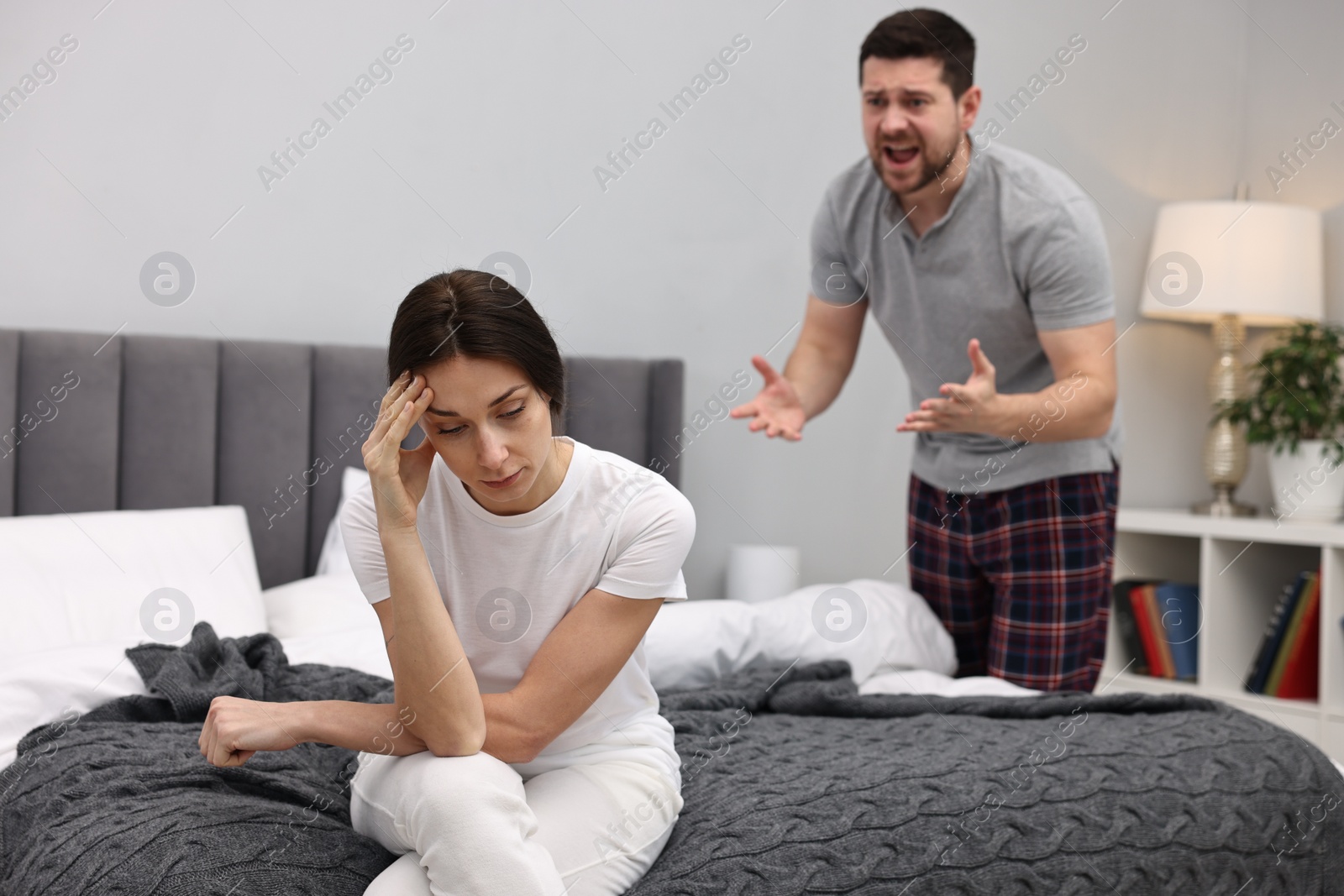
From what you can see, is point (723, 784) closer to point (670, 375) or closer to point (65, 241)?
point (670, 375)

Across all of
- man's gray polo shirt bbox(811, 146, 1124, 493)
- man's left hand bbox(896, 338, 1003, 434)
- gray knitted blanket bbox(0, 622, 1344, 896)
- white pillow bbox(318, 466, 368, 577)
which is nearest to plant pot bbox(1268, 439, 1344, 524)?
man's gray polo shirt bbox(811, 146, 1124, 493)

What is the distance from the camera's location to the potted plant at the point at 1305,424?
10.1 feet

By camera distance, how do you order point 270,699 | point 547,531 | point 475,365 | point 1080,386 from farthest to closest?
point 1080,386 < point 270,699 < point 547,531 < point 475,365

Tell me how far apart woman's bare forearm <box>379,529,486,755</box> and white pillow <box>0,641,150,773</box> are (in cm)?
65

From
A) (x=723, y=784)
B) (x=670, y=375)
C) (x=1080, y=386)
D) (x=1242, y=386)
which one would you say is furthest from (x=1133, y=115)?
(x=723, y=784)

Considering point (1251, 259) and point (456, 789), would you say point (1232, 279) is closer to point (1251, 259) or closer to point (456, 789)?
point (1251, 259)

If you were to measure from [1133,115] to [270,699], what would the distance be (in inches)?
127

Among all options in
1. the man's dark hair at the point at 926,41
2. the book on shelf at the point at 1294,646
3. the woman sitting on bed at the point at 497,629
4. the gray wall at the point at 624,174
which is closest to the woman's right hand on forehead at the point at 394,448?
the woman sitting on bed at the point at 497,629

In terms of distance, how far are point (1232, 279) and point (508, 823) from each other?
3.00 metres

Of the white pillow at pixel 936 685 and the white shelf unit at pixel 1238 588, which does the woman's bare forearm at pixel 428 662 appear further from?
the white shelf unit at pixel 1238 588

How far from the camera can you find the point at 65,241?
7.53 ft

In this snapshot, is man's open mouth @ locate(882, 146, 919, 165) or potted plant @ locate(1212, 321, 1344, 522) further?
potted plant @ locate(1212, 321, 1344, 522)

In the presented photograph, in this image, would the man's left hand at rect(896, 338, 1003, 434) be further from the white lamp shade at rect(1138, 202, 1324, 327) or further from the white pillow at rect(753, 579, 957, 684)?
the white lamp shade at rect(1138, 202, 1324, 327)

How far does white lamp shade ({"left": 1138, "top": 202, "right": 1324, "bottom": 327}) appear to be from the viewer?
3.26 metres
